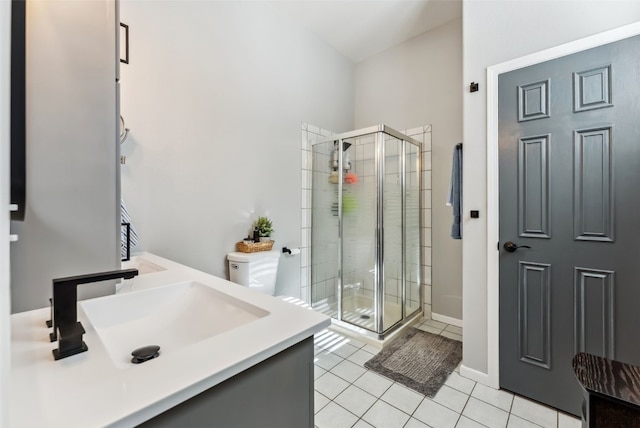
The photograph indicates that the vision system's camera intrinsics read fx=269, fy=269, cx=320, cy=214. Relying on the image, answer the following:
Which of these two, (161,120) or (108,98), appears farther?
(161,120)

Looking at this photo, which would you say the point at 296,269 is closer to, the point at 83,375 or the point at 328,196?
the point at 328,196

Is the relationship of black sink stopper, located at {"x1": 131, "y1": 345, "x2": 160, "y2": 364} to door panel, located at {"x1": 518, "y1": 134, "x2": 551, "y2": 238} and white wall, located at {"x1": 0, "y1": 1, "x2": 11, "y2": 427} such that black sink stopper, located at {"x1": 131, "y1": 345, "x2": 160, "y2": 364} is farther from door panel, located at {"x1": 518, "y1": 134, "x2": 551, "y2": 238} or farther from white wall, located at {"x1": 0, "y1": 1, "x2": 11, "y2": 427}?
door panel, located at {"x1": 518, "y1": 134, "x2": 551, "y2": 238}

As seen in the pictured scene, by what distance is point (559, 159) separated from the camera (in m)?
1.53

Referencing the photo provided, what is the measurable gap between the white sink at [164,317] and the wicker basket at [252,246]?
101 cm

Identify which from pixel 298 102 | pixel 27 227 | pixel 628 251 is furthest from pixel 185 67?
pixel 628 251

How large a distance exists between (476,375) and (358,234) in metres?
1.40

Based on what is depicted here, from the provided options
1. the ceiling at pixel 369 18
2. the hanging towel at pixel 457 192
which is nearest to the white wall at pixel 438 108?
the ceiling at pixel 369 18

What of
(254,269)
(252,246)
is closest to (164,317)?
(254,269)

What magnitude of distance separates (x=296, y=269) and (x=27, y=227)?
2.03 metres

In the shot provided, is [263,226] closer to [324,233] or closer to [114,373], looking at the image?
[324,233]

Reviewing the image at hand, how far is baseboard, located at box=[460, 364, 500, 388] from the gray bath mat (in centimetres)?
9

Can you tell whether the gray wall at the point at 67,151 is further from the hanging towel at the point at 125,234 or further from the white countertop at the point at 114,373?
the hanging towel at the point at 125,234

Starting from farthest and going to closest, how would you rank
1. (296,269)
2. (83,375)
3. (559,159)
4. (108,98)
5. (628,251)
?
(296,269), (559,159), (628,251), (108,98), (83,375)

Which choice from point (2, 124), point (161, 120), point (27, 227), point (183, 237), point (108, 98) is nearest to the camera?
point (2, 124)
